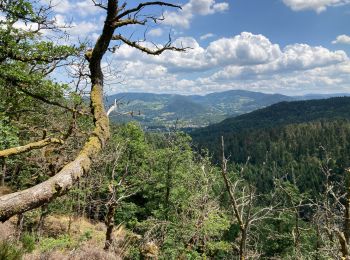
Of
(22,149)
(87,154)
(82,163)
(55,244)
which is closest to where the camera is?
(82,163)

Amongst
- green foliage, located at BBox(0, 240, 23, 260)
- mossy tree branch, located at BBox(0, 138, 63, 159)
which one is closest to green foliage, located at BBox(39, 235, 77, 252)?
green foliage, located at BBox(0, 240, 23, 260)

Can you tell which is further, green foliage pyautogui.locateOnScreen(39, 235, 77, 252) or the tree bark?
green foliage pyautogui.locateOnScreen(39, 235, 77, 252)

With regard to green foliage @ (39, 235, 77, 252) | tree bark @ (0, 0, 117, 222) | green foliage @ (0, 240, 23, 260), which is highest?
tree bark @ (0, 0, 117, 222)

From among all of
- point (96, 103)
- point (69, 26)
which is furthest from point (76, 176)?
point (69, 26)

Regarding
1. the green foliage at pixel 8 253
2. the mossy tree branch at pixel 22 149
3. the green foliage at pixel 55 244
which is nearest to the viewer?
the mossy tree branch at pixel 22 149

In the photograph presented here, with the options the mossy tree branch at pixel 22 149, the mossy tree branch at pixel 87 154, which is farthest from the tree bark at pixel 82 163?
the mossy tree branch at pixel 22 149

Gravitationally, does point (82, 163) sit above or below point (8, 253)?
above

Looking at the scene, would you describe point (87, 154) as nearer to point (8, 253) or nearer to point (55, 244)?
point (8, 253)

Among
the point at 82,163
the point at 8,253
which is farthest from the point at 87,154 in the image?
the point at 8,253

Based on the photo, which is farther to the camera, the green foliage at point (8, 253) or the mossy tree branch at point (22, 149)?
the green foliage at point (8, 253)

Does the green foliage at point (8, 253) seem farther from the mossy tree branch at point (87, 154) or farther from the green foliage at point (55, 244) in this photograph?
the green foliage at point (55, 244)

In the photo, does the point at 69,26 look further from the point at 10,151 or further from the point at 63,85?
the point at 10,151

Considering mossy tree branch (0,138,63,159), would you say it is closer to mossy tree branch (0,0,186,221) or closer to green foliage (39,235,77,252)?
mossy tree branch (0,0,186,221)

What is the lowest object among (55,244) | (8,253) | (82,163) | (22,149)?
(55,244)
